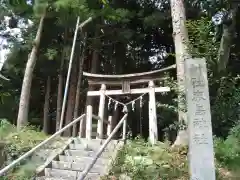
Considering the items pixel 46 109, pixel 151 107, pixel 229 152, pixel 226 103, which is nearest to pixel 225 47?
pixel 226 103

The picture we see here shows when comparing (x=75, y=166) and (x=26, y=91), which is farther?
(x=26, y=91)

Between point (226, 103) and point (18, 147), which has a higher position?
point (226, 103)

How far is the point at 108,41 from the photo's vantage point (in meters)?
13.0

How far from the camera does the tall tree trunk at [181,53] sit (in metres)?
6.75

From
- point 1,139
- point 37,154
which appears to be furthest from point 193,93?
point 1,139

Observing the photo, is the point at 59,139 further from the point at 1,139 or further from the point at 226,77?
the point at 226,77

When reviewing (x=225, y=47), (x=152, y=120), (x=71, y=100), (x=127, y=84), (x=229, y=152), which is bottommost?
(x=229, y=152)

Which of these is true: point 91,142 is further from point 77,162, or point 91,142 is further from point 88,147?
point 77,162

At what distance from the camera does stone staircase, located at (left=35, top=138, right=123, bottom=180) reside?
5.69 m

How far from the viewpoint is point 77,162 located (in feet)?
19.7

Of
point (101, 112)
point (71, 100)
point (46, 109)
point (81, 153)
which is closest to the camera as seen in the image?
point (81, 153)

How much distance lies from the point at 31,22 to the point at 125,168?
8.30 metres

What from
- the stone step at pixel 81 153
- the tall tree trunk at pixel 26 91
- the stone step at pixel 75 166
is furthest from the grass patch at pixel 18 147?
the tall tree trunk at pixel 26 91

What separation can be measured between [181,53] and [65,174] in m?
3.91
